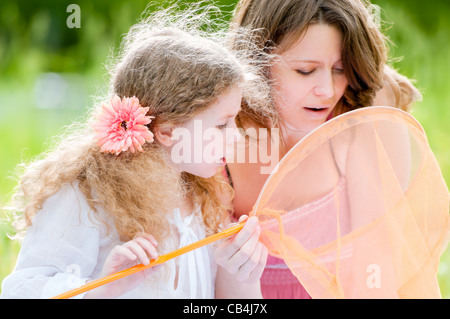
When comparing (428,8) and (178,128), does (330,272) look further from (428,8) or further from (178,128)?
(428,8)

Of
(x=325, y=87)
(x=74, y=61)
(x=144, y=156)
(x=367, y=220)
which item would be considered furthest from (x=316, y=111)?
(x=74, y=61)

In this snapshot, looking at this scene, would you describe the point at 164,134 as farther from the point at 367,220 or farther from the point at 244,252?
the point at 367,220

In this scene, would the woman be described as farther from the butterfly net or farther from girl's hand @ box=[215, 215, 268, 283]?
girl's hand @ box=[215, 215, 268, 283]

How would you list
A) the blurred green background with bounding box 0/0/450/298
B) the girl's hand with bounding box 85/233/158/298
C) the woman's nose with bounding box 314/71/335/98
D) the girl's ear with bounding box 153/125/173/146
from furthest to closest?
the blurred green background with bounding box 0/0/450/298 → the woman's nose with bounding box 314/71/335/98 → the girl's ear with bounding box 153/125/173/146 → the girl's hand with bounding box 85/233/158/298

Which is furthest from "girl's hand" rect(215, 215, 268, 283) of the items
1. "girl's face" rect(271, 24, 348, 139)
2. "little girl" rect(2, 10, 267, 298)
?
"girl's face" rect(271, 24, 348, 139)

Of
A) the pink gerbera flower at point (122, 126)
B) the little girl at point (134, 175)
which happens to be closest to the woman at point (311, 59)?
the little girl at point (134, 175)

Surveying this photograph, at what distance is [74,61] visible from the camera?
3.05 metres

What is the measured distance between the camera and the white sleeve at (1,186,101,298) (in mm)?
914

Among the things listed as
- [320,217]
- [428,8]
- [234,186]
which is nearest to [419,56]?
[428,8]

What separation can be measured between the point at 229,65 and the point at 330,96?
9.3 inches

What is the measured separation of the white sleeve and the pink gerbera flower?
0.09m

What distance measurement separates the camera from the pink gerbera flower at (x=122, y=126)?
36.9 inches

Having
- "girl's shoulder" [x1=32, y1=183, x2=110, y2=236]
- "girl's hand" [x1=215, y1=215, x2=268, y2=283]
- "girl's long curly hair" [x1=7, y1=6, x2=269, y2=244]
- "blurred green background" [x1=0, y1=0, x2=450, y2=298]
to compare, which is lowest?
"girl's hand" [x1=215, y1=215, x2=268, y2=283]
